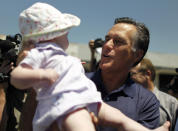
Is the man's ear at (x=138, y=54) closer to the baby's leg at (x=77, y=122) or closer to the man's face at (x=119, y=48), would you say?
the man's face at (x=119, y=48)

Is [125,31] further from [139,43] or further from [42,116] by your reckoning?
[42,116]

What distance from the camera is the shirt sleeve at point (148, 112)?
6.37ft

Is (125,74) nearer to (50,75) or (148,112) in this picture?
(148,112)

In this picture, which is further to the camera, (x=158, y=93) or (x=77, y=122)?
(x=158, y=93)

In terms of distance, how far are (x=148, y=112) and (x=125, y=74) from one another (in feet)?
1.58

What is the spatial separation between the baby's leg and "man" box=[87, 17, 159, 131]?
54cm

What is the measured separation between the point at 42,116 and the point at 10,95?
5.55 feet

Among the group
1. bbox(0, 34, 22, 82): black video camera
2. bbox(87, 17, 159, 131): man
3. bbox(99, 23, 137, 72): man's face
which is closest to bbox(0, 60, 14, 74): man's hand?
bbox(0, 34, 22, 82): black video camera

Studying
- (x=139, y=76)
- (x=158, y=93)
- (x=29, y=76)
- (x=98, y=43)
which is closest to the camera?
(x=29, y=76)

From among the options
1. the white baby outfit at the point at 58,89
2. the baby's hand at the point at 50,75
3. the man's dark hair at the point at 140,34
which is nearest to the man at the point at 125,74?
the man's dark hair at the point at 140,34

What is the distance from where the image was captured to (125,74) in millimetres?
2342

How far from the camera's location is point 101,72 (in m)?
2.31

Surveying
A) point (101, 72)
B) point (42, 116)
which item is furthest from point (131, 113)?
point (42, 116)

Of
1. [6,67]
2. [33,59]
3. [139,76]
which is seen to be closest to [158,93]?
[139,76]
